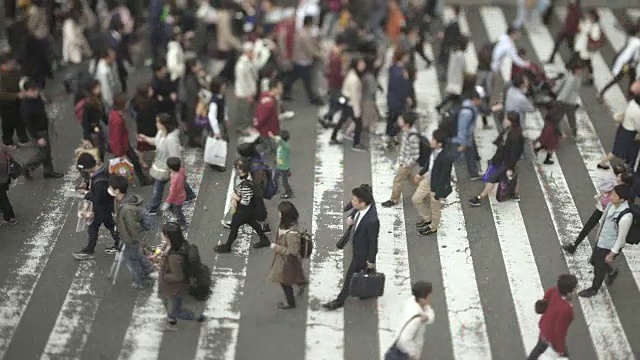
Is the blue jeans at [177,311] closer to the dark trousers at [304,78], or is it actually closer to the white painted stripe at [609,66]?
the dark trousers at [304,78]

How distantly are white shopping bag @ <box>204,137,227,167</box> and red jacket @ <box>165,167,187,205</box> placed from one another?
6.02ft

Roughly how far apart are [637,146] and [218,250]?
6.79 m

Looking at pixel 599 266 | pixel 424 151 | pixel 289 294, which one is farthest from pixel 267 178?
pixel 599 266

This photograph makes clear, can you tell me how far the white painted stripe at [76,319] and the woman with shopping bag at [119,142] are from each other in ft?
4.94

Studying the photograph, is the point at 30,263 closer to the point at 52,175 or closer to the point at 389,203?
the point at 52,175

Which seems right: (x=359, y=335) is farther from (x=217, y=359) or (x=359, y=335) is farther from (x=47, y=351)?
(x=47, y=351)

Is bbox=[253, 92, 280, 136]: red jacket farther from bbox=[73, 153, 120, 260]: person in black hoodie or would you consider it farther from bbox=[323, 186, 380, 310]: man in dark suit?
bbox=[323, 186, 380, 310]: man in dark suit

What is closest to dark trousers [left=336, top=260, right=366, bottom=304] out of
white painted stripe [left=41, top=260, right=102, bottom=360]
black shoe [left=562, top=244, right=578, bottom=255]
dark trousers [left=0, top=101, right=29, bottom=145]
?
white painted stripe [left=41, top=260, right=102, bottom=360]

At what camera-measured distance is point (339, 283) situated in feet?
38.1

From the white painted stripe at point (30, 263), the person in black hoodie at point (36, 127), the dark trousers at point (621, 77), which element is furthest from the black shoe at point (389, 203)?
the dark trousers at point (621, 77)

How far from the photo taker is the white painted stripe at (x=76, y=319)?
10328 millimetres

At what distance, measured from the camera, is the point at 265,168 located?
38.8 feet

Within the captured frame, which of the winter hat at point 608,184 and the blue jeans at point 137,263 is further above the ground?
the winter hat at point 608,184

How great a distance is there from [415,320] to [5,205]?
6648mm
